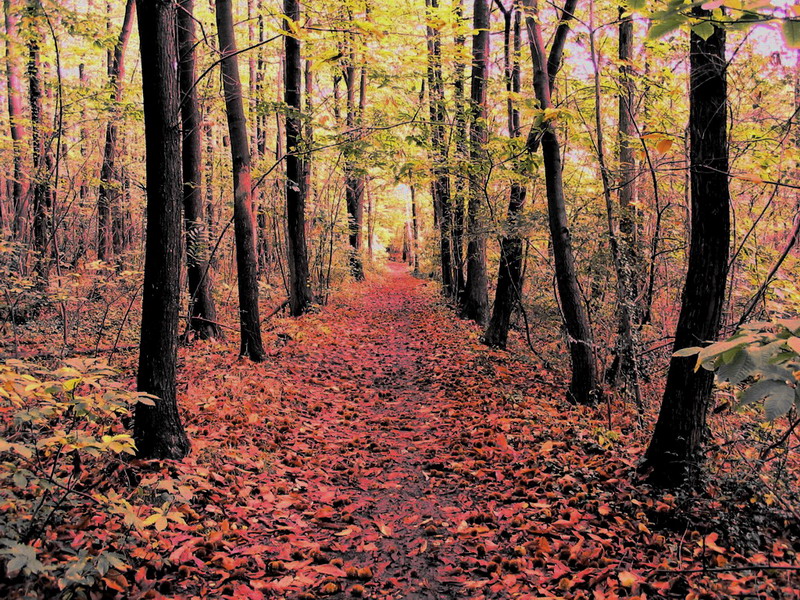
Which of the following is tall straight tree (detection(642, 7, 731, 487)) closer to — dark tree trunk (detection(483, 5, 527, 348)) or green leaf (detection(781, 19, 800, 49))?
green leaf (detection(781, 19, 800, 49))

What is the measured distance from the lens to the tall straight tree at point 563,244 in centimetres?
666

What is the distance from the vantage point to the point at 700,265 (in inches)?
155

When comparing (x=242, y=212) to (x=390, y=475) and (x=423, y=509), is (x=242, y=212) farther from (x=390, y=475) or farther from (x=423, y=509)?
(x=423, y=509)

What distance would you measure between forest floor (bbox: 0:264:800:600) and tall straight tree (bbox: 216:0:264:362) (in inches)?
39.7

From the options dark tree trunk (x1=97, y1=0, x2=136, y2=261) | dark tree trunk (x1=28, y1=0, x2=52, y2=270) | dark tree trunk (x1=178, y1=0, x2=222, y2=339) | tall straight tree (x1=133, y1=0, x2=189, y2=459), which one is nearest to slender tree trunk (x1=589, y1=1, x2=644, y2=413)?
tall straight tree (x1=133, y1=0, x2=189, y2=459)

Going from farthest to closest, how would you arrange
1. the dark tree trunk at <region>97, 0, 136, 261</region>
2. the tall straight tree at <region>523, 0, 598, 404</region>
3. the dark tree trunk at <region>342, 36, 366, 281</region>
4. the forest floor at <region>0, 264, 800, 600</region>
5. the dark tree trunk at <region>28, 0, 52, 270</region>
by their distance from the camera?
the dark tree trunk at <region>342, 36, 366, 281</region>
the dark tree trunk at <region>97, 0, 136, 261</region>
the dark tree trunk at <region>28, 0, 52, 270</region>
the tall straight tree at <region>523, 0, 598, 404</region>
the forest floor at <region>0, 264, 800, 600</region>

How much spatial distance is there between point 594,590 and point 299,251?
33.8ft

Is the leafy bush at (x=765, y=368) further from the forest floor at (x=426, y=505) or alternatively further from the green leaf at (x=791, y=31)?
the forest floor at (x=426, y=505)

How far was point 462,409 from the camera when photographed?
6.64 metres

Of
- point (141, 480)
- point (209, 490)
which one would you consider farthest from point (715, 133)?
Answer: point (141, 480)

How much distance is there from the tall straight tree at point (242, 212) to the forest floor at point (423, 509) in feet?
3.31

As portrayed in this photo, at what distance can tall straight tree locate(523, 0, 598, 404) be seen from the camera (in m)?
6.66

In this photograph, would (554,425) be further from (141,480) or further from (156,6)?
(156,6)

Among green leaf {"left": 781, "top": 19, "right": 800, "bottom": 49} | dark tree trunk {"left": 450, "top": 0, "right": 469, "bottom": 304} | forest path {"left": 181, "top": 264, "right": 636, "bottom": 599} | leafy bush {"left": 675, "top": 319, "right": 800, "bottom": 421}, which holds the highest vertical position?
dark tree trunk {"left": 450, "top": 0, "right": 469, "bottom": 304}
